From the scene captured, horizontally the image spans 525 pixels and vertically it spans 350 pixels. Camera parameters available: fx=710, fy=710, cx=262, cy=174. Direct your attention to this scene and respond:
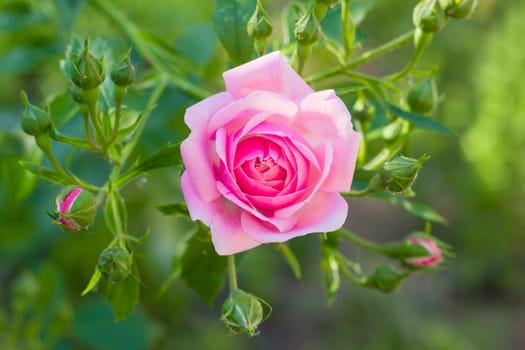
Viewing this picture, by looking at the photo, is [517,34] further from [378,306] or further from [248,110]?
[248,110]

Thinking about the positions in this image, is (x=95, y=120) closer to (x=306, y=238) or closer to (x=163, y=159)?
(x=163, y=159)

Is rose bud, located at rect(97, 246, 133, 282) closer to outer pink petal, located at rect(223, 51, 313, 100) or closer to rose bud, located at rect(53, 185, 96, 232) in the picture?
rose bud, located at rect(53, 185, 96, 232)

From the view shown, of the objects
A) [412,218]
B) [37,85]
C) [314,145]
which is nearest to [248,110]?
[314,145]

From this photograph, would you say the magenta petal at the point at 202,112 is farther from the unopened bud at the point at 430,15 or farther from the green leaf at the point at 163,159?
the unopened bud at the point at 430,15

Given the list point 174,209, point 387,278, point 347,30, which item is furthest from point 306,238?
point 174,209

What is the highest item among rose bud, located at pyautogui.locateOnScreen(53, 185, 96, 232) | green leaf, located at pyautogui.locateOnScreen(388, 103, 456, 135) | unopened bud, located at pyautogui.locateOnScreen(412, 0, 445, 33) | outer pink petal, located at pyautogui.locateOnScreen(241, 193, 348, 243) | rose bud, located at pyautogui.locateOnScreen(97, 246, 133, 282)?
→ unopened bud, located at pyautogui.locateOnScreen(412, 0, 445, 33)

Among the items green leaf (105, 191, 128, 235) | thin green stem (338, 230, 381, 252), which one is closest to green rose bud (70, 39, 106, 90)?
green leaf (105, 191, 128, 235)
